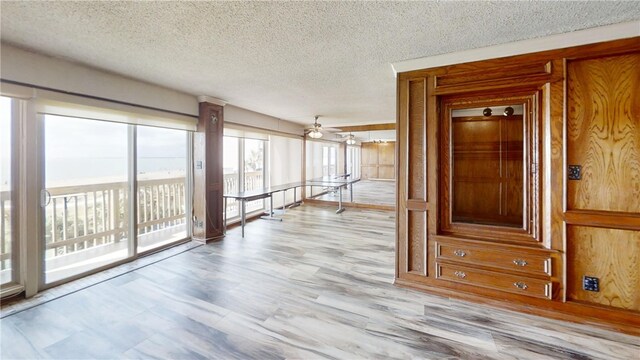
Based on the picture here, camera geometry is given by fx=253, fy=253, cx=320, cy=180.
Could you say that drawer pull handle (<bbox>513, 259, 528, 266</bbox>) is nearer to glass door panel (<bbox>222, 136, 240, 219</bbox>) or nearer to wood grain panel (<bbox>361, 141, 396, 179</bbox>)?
glass door panel (<bbox>222, 136, 240, 219</bbox>)

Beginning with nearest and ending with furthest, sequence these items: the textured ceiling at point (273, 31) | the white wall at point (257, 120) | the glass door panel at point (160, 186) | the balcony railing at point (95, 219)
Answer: the textured ceiling at point (273, 31) → the balcony railing at point (95, 219) → the glass door panel at point (160, 186) → the white wall at point (257, 120)

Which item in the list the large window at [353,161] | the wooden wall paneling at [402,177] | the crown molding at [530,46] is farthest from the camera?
the large window at [353,161]

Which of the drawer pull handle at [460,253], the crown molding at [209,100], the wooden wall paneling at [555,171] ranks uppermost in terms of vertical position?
the crown molding at [209,100]

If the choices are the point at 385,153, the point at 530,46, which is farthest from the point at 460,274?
the point at 385,153

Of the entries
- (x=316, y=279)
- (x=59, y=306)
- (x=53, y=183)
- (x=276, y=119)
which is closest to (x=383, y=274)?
(x=316, y=279)

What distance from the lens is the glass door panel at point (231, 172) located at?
549 centimetres

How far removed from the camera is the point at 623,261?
2.06 m

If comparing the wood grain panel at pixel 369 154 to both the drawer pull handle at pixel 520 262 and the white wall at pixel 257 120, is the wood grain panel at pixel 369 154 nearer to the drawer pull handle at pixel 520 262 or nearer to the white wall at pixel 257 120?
the white wall at pixel 257 120

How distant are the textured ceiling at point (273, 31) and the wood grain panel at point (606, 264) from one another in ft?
5.62

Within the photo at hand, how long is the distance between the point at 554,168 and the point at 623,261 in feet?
2.90

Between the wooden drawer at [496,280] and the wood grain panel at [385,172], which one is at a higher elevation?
the wood grain panel at [385,172]

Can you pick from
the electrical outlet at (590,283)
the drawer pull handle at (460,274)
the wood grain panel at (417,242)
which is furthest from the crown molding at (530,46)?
the drawer pull handle at (460,274)

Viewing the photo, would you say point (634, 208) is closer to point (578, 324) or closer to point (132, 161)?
point (578, 324)

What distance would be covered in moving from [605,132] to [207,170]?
15.5ft
